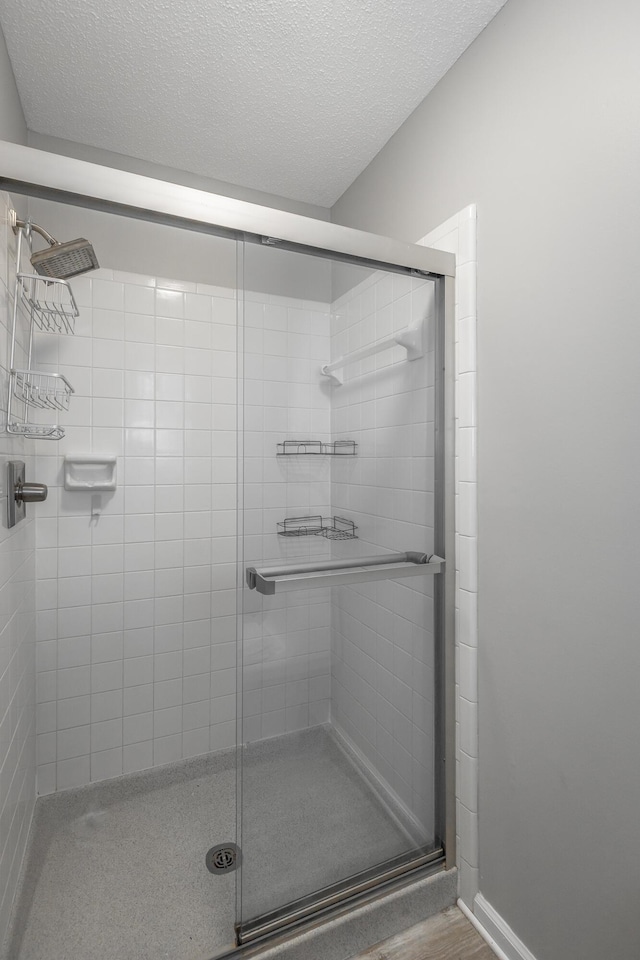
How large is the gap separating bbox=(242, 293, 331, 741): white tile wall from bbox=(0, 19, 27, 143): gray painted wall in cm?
97

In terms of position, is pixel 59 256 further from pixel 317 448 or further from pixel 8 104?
pixel 317 448

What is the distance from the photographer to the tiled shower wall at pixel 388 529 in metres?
1.38

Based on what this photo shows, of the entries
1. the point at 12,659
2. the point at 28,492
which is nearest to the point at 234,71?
the point at 28,492

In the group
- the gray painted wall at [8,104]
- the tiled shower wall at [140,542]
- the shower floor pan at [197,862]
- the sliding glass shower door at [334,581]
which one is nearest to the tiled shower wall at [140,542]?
the tiled shower wall at [140,542]

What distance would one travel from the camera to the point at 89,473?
1.95 m

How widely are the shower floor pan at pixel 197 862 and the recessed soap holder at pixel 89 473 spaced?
1.23 m

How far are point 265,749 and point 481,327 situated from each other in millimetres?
1334

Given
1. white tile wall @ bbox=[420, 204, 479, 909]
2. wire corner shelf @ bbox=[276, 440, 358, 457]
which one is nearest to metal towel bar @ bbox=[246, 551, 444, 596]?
white tile wall @ bbox=[420, 204, 479, 909]

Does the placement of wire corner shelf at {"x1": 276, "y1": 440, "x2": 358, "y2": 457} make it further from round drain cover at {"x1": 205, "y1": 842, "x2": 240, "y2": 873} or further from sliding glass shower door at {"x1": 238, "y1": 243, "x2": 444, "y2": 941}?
round drain cover at {"x1": 205, "y1": 842, "x2": 240, "y2": 873}

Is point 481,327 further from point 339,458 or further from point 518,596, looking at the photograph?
point 518,596

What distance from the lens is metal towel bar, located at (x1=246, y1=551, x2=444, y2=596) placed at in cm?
127

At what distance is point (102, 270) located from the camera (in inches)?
77.2

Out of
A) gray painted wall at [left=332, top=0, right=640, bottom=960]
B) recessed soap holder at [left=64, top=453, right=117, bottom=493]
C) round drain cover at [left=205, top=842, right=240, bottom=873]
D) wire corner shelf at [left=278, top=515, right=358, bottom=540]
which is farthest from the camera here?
recessed soap holder at [left=64, top=453, right=117, bottom=493]

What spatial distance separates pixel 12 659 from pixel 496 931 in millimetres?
1580
